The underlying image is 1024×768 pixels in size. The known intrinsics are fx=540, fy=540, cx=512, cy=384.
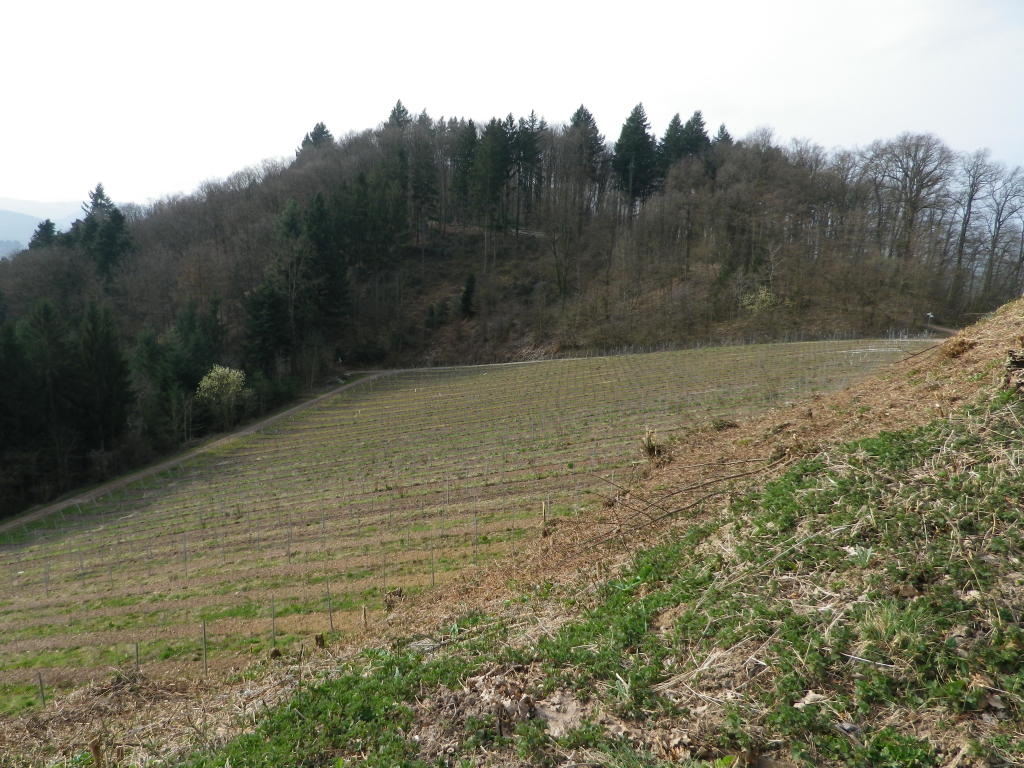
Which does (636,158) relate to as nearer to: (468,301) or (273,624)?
(468,301)

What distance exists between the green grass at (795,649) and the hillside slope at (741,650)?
2cm

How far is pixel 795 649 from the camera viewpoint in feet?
13.6

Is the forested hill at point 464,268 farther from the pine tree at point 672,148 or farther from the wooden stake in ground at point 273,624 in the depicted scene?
the wooden stake in ground at point 273,624

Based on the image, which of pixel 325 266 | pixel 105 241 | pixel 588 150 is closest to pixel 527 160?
pixel 588 150

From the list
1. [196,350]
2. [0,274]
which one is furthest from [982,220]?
[0,274]

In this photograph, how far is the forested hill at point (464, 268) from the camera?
39094 millimetres

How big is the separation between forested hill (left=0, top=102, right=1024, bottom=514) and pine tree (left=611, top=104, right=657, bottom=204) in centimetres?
25

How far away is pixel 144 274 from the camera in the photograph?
70.3 meters

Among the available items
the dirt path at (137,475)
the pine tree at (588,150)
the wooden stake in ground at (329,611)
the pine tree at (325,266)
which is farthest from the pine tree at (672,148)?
the wooden stake in ground at (329,611)

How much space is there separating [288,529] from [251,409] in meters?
28.6

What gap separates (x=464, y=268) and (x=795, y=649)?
238ft


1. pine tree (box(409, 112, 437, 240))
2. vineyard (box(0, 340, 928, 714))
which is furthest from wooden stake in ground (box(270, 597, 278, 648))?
pine tree (box(409, 112, 437, 240))

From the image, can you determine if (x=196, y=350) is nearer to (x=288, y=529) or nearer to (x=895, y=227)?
(x=288, y=529)

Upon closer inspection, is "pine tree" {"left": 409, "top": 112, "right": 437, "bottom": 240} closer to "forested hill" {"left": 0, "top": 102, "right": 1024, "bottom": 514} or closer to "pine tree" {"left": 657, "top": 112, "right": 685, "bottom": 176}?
"forested hill" {"left": 0, "top": 102, "right": 1024, "bottom": 514}
